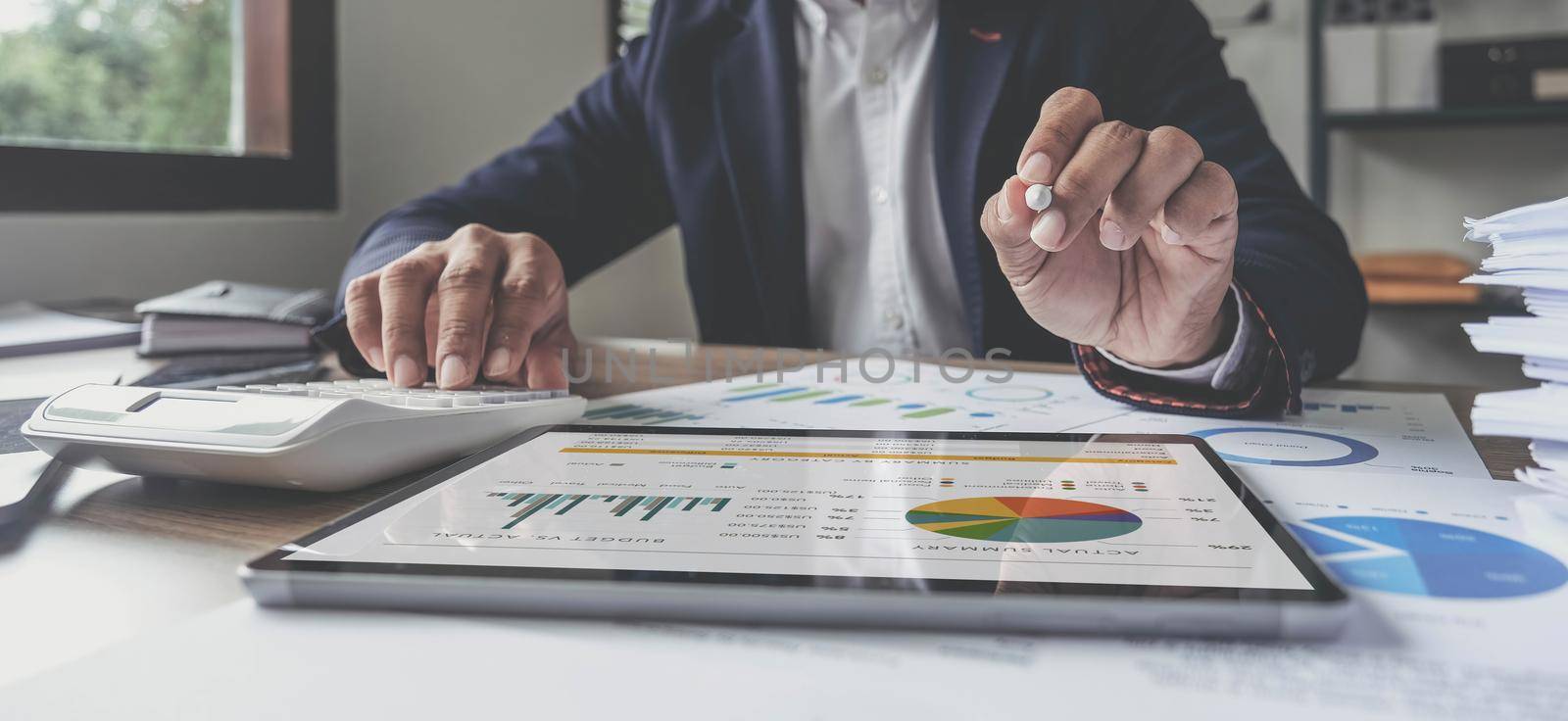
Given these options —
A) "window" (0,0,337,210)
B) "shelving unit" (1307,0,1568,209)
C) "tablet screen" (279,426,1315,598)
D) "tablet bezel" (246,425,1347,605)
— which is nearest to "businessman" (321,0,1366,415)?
"tablet screen" (279,426,1315,598)

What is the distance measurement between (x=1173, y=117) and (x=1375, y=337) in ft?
5.89

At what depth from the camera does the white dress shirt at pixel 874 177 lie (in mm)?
1109

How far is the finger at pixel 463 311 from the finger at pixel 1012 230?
32cm

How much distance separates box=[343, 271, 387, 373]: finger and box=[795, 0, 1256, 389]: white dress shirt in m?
0.57

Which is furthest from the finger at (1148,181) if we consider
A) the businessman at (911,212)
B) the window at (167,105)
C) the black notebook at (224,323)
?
the window at (167,105)

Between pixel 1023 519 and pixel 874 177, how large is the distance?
2.71 ft

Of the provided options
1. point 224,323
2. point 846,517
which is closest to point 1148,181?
point 846,517

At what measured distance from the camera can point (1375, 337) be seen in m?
2.38

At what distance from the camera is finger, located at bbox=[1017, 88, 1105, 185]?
49 centimetres

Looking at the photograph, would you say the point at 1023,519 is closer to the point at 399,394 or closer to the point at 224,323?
the point at 399,394

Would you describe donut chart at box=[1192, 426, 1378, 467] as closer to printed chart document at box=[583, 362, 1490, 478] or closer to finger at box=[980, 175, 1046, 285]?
printed chart document at box=[583, 362, 1490, 478]

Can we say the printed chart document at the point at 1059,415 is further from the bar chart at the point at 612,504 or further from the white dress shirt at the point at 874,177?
the white dress shirt at the point at 874,177

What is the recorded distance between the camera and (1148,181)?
1.67ft

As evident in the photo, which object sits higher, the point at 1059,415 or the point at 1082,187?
the point at 1082,187
